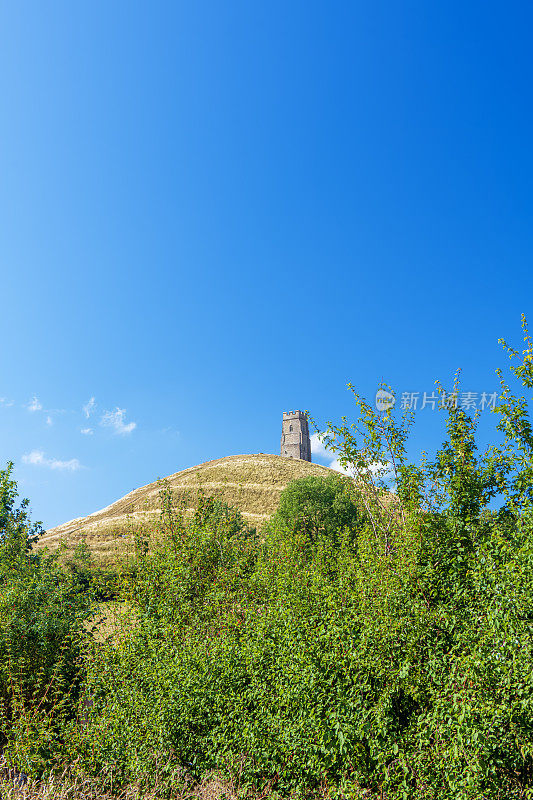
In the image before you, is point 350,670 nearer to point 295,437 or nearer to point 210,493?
point 210,493

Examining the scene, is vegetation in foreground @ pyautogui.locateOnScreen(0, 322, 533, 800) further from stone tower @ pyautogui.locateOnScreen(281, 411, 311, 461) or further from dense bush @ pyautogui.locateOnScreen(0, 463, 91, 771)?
stone tower @ pyautogui.locateOnScreen(281, 411, 311, 461)

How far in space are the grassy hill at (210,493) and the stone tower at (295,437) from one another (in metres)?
16.5

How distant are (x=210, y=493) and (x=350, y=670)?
64.2m

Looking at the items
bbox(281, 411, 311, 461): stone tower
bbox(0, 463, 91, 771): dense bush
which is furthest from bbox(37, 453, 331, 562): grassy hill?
bbox(0, 463, 91, 771): dense bush

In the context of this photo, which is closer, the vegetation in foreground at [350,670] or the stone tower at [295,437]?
the vegetation in foreground at [350,670]

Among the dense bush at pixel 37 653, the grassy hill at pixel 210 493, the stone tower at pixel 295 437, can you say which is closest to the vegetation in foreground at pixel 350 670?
the dense bush at pixel 37 653

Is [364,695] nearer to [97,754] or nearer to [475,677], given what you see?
[475,677]

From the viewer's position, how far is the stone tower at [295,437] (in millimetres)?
110525

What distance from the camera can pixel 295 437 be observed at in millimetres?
111875

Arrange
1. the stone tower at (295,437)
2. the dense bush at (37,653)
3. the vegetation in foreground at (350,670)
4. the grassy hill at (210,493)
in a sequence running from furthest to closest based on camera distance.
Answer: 1. the stone tower at (295,437)
2. the grassy hill at (210,493)
3. the dense bush at (37,653)
4. the vegetation in foreground at (350,670)

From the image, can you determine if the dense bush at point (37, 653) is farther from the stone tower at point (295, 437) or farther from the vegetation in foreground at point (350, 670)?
the stone tower at point (295, 437)

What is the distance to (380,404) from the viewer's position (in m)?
11.4

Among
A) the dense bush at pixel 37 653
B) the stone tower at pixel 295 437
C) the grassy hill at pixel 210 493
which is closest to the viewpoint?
the dense bush at pixel 37 653

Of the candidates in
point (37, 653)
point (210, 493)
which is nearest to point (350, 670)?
point (37, 653)
